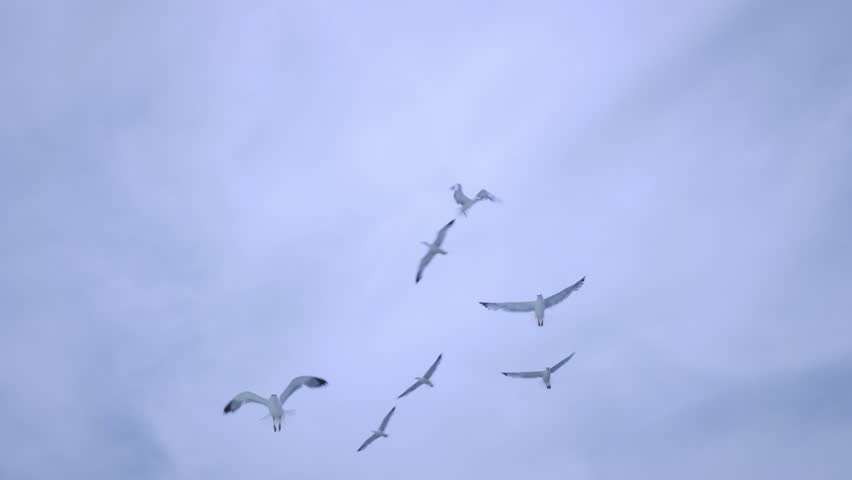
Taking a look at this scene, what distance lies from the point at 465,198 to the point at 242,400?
56.3 feet

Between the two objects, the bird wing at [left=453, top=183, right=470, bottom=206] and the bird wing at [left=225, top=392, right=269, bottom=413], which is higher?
the bird wing at [left=453, top=183, right=470, bottom=206]

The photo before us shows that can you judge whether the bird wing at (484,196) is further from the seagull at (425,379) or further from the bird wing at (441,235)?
the seagull at (425,379)

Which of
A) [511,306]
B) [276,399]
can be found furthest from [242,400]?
[511,306]

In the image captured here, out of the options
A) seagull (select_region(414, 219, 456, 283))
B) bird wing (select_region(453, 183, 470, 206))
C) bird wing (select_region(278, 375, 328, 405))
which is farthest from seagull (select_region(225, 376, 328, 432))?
bird wing (select_region(453, 183, 470, 206))

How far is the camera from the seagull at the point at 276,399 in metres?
40.0

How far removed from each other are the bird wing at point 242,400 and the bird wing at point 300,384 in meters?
1.00

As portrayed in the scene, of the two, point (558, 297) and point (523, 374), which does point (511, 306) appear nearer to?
point (558, 297)

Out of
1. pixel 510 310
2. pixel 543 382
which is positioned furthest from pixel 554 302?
pixel 543 382

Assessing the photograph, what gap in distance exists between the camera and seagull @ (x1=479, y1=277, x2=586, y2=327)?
42.3 meters

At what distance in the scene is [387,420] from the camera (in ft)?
171

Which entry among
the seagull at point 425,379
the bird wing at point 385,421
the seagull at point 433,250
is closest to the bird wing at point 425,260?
the seagull at point 433,250

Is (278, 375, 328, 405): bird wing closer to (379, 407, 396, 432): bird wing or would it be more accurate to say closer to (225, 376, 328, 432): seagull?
(225, 376, 328, 432): seagull

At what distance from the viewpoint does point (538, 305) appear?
4281 centimetres

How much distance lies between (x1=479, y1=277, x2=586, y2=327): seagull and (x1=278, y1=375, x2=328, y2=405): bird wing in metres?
10.7
